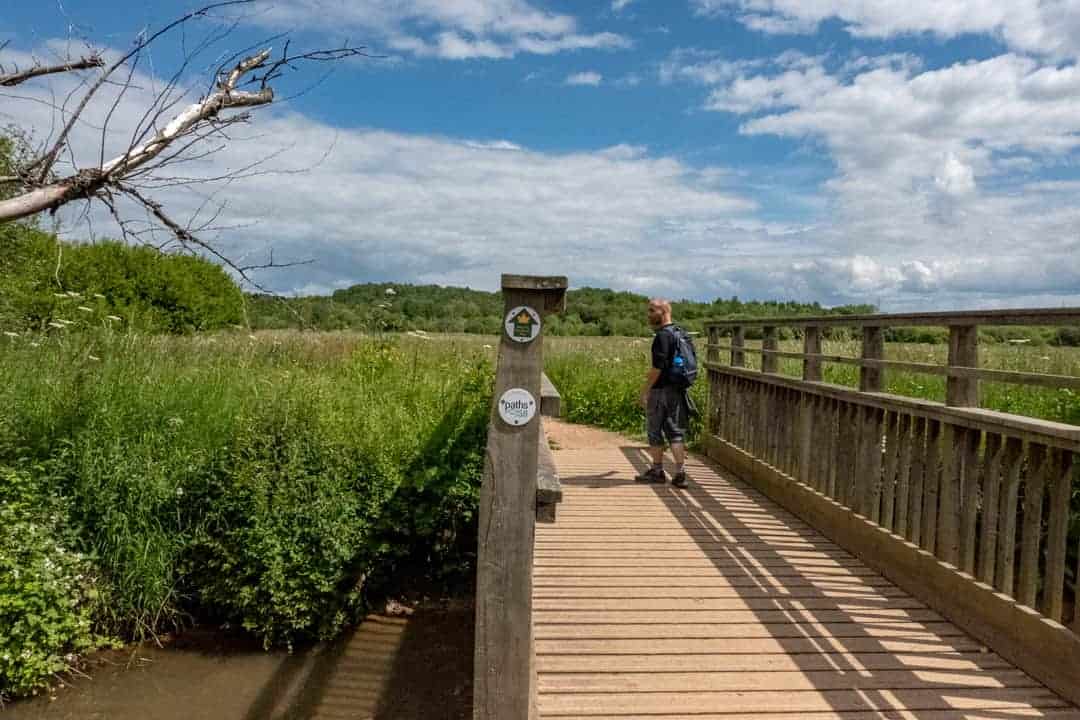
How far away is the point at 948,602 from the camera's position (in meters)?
4.50

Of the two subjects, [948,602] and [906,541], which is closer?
[948,602]

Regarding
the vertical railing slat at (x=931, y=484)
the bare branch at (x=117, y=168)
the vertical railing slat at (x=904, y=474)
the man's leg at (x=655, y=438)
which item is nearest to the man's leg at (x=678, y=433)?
the man's leg at (x=655, y=438)

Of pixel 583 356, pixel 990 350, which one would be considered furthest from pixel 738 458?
pixel 583 356

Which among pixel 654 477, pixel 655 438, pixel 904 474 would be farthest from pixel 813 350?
pixel 654 477

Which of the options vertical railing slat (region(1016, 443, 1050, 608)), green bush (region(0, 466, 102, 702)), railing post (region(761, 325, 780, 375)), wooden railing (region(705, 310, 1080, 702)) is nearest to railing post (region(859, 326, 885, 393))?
wooden railing (region(705, 310, 1080, 702))

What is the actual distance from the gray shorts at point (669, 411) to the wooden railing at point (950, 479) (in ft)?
2.98

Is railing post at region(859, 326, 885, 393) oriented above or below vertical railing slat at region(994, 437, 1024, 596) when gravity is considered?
above

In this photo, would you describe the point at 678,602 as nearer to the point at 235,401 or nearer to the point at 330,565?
the point at 330,565

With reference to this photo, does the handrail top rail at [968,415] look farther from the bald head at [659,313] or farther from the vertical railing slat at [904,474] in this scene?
the bald head at [659,313]

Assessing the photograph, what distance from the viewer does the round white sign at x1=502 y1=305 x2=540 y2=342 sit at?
297 cm

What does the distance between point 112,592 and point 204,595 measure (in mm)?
643

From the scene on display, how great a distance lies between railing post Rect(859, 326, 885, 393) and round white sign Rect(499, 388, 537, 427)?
3.48 meters

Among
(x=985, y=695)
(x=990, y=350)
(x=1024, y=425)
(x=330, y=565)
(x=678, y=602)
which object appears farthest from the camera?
(x=990, y=350)

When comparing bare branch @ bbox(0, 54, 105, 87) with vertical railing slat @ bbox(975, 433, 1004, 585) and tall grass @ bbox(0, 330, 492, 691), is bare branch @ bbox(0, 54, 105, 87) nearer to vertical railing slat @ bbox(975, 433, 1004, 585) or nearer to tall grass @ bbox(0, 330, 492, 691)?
tall grass @ bbox(0, 330, 492, 691)
